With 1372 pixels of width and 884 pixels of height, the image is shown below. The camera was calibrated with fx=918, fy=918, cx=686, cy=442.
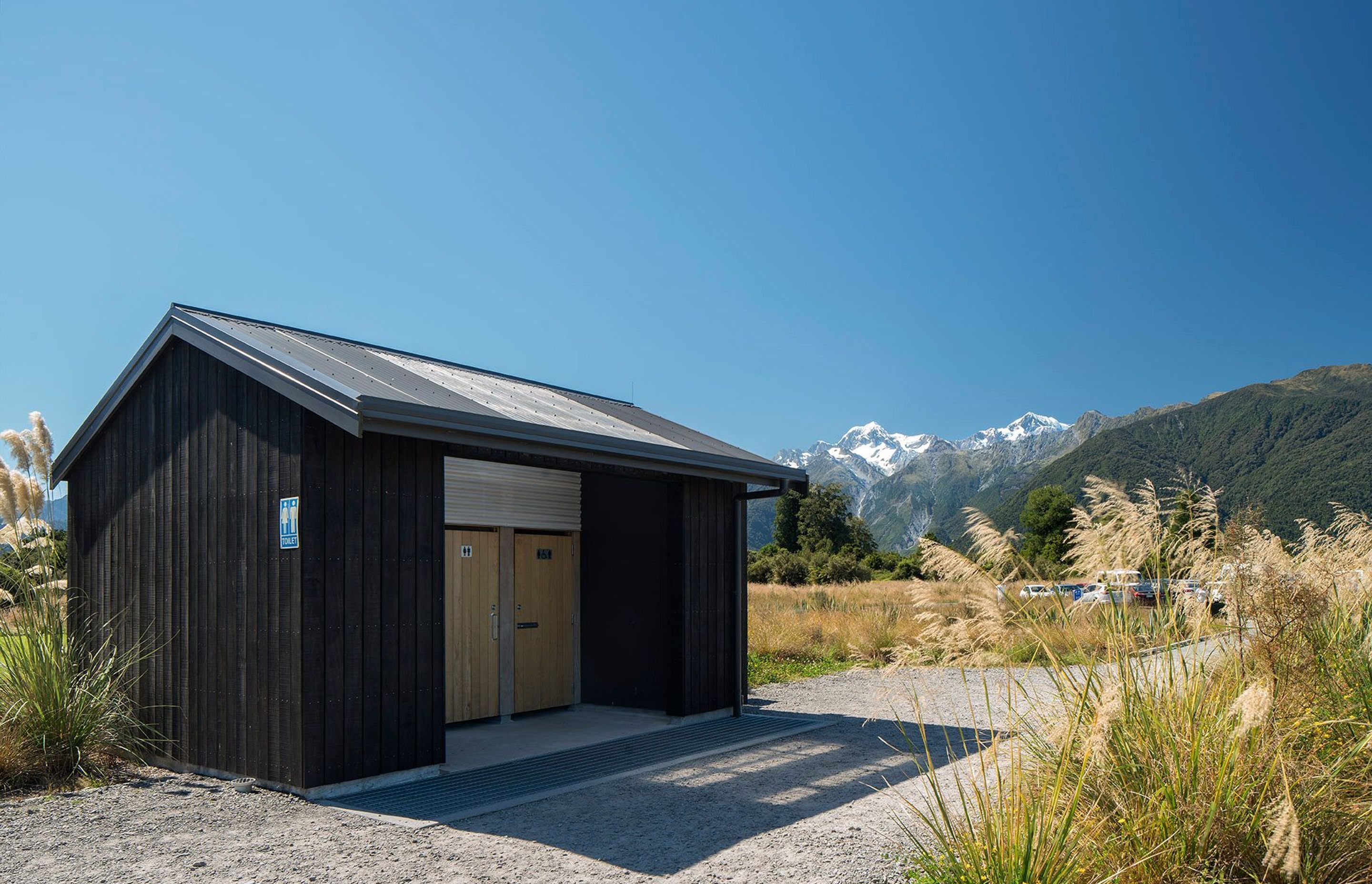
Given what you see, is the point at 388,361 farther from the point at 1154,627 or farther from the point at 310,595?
the point at 1154,627

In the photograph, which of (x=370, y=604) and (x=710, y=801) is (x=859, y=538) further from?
(x=370, y=604)

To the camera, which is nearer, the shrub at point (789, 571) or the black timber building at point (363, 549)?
the black timber building at point (363, 549)

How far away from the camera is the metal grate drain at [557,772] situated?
6.08 meters

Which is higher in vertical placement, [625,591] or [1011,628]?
[1011,628]

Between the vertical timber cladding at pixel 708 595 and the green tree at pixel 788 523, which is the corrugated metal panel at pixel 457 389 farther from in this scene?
the green tree at pixel 788 523

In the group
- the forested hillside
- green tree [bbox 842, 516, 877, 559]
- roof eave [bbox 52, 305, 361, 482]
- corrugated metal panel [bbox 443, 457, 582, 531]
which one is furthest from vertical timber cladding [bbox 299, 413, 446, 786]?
the forested hillside

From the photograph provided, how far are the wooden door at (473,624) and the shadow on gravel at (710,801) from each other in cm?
290

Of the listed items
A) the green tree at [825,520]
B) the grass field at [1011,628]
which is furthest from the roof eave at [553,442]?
the green tree at [825,520]

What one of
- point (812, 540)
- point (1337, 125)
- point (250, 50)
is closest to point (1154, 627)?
point (250, 50)

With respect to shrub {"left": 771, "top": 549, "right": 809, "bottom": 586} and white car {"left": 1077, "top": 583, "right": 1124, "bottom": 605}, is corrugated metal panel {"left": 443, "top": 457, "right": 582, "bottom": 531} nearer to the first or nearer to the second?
white car {"left": 1077, "top": 583, "right": 1124, "bottom": 605}

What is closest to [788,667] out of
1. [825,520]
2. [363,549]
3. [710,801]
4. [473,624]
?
[473,624]

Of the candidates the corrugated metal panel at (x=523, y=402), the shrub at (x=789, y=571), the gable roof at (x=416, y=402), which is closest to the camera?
the gable roof at (x=416, y=402)

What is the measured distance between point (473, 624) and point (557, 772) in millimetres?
2653

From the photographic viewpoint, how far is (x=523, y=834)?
216 inches
